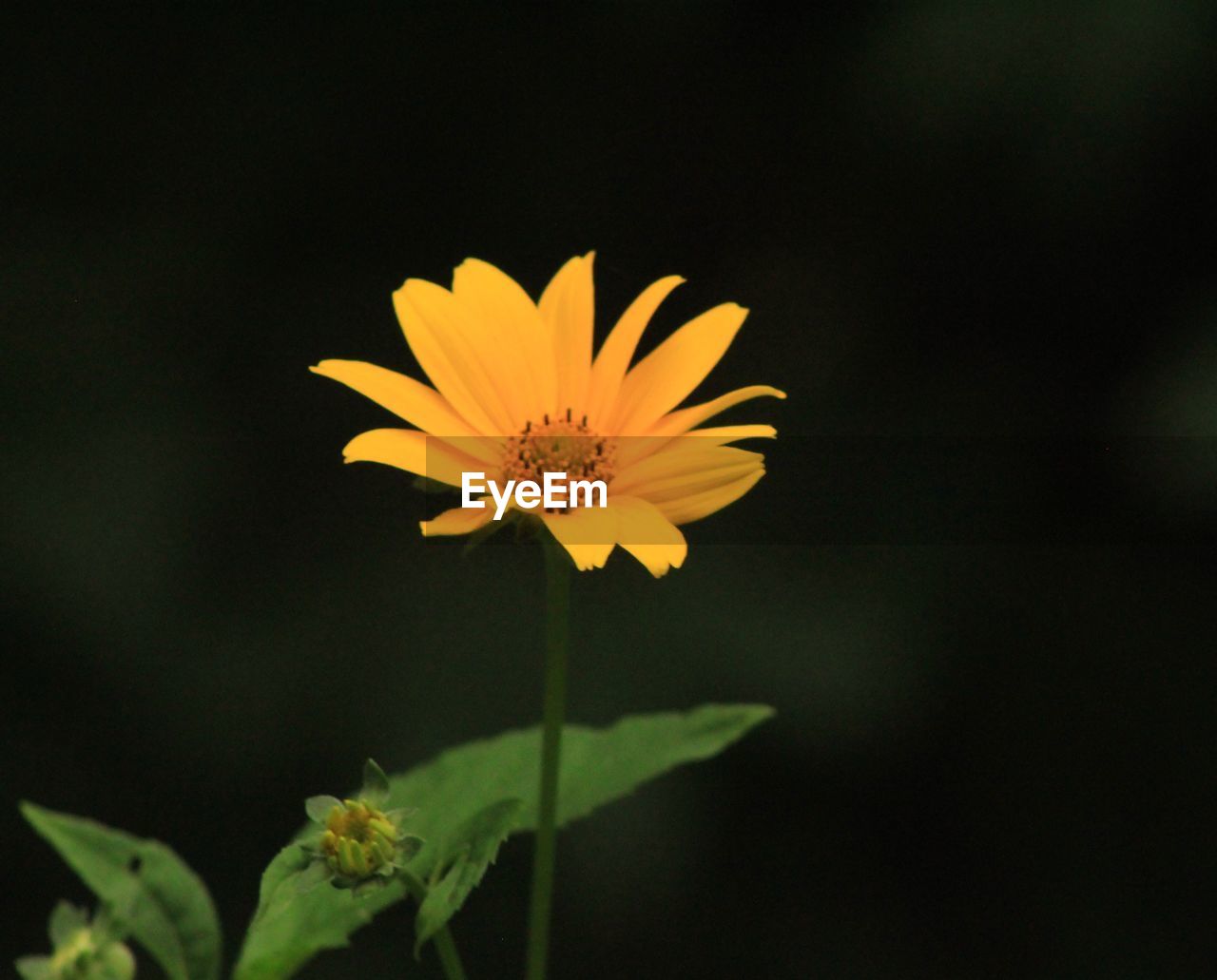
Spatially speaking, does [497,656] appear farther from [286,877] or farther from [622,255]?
[286,877]

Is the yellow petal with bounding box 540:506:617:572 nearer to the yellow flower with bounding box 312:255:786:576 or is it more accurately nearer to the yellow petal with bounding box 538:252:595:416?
the yellow flower with bounding box 312:255:786:576

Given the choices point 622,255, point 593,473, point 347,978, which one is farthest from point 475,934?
point 593,473

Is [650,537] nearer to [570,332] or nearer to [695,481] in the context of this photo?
[695,481]

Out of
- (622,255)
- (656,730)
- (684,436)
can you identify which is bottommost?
(656,730)

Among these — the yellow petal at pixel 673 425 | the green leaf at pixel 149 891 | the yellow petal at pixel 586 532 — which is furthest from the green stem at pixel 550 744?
the green leaf at pixel 149 891

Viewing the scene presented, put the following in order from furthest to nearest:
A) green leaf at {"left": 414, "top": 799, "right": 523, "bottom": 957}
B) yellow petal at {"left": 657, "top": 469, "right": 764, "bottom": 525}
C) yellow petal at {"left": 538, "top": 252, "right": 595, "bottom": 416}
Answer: yellow petal at {"left": 538, "top": 252, "right": 595, "bottom": 416} < yellow petal at {"left": 657, "top": 469, "right": 764, "bottom": 525} < green leaf at {"left": 414, "top": 799, "right": 523, "bottom": 957}

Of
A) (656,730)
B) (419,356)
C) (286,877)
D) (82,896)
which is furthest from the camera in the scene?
(82,896)

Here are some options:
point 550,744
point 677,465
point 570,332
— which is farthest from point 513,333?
point 550,744

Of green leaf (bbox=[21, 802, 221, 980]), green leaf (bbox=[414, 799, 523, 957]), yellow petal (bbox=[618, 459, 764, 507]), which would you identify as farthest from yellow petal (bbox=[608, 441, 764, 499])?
green leaf (bbox=[21, 802, 221, 980])
